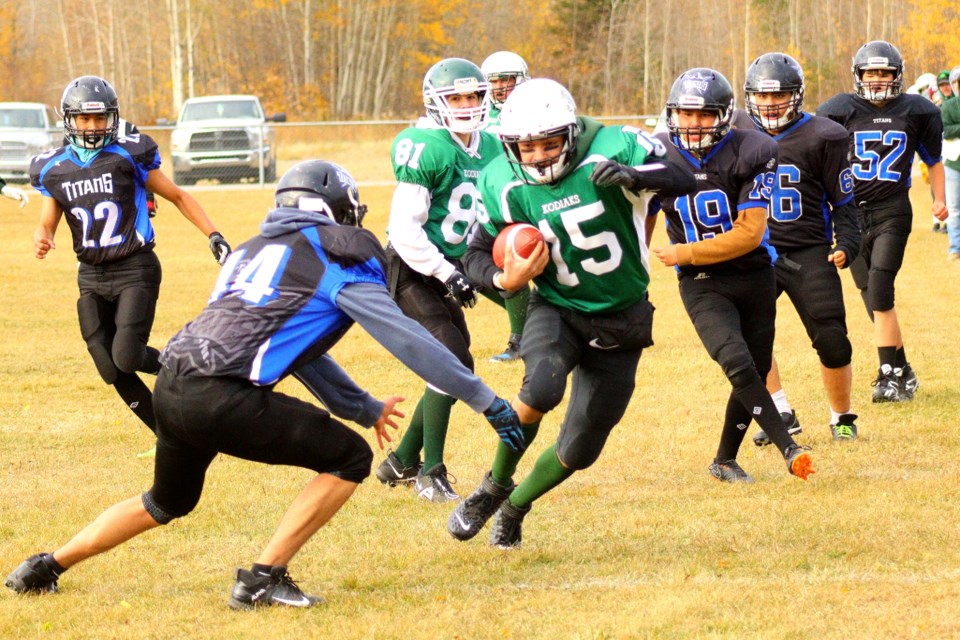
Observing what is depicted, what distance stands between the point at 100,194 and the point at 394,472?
7.19ft

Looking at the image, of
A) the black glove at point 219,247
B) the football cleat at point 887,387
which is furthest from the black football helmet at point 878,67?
the black glove at point 219,247

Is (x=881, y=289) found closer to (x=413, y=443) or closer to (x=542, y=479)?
(x=413, y=443)

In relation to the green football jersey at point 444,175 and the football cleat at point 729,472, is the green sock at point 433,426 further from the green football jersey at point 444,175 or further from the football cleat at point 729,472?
the football cleat at point 729,472

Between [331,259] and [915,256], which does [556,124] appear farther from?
[915,256]

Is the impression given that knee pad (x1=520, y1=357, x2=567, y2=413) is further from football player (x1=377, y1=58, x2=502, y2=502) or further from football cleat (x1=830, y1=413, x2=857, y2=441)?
football cleat (x1=830, y1=413, x2=857, y2=441)

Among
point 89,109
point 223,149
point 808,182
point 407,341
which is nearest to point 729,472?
point 808,182

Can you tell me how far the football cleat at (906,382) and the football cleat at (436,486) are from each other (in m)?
3.25

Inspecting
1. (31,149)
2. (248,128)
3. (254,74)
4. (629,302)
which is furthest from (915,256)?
(254,74)

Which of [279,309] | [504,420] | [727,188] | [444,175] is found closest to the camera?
[279,309]

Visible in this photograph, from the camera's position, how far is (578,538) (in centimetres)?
518

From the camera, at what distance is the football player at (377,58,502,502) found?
227 inches

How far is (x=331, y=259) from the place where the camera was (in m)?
4.04

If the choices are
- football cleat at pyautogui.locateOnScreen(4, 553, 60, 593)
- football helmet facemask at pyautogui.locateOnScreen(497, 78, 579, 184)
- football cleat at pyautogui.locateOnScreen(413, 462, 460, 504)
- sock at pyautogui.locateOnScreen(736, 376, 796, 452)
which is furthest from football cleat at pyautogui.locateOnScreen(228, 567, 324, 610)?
sock at pyautogui.locateOnScreen(736, 376, 796, 452)

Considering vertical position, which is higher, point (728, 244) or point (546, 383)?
point (728, 244)
